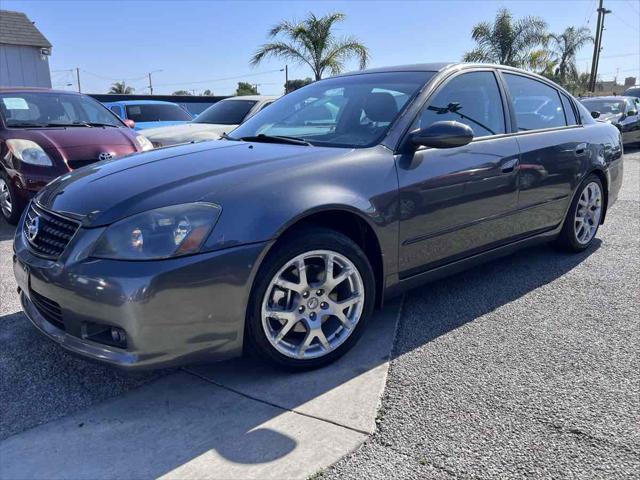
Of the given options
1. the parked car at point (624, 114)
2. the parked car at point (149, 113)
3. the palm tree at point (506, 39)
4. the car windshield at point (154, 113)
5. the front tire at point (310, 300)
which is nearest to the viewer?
the front tire at point (310, 300)

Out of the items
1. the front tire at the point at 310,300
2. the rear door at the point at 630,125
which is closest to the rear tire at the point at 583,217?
the front tire at the point at 310,300

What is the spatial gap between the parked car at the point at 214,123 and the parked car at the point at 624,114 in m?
9.00

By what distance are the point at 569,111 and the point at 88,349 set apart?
13.6 feet

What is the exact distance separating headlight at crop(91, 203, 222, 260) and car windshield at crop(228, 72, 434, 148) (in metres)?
1.09

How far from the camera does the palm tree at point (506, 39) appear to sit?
21328mm

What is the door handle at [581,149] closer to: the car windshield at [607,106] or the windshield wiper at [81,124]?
the windshield wiper at [81,124]

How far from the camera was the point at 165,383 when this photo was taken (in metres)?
2.70

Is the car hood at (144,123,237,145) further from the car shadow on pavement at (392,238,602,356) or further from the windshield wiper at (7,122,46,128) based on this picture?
the car shadow on pavement at (392,238,602,356)

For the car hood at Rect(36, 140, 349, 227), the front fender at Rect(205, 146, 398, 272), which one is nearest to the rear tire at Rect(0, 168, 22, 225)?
the car hood at Rect(36, 140, 349, 227)

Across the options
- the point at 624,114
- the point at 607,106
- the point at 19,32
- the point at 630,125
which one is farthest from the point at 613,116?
the point at 19,32

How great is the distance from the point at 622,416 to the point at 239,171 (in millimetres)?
2055

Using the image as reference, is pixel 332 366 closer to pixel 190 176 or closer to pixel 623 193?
pixel 190 176

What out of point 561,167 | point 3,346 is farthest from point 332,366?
point 561,167

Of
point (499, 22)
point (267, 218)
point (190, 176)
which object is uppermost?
point (499, 22)
